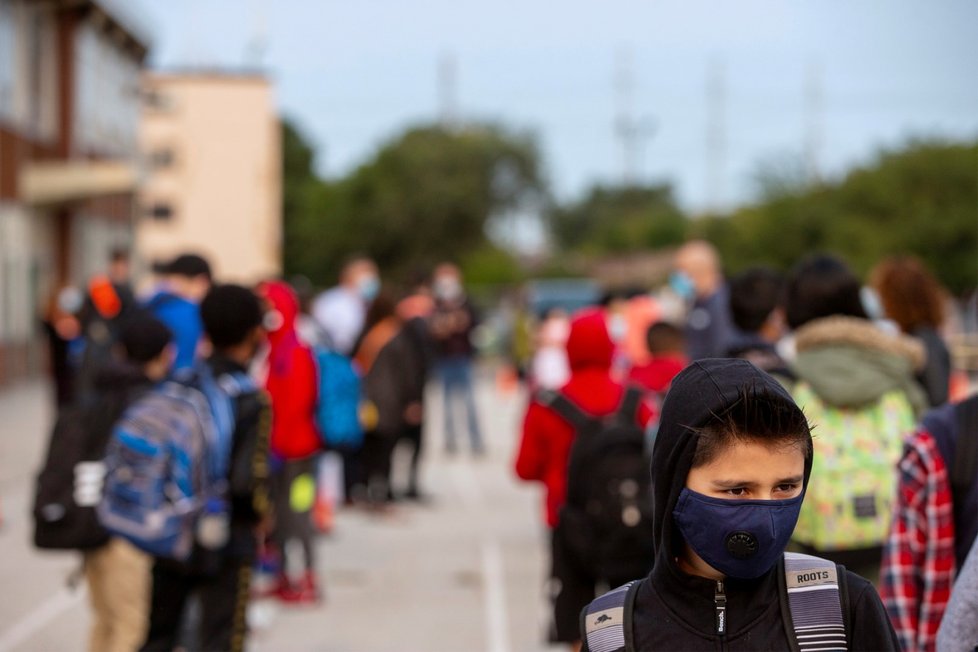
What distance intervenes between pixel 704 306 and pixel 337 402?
2.56m

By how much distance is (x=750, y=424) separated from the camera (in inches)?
92.4

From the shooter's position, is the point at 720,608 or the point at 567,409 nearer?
the point at 720,608

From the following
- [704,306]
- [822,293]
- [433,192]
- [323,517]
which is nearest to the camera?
[822,293]

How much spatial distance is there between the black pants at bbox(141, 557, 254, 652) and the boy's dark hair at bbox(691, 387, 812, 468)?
3360 mm

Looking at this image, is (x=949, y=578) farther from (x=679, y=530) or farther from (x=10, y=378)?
(x=10, y=378)

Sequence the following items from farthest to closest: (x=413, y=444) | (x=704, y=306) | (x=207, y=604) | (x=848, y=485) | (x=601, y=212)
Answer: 1. (x=601, y=212)
2. (x=413, y=444)
3. (x=704, y=306)
4. (x=207, y=604)
5. (x=848, y=485)

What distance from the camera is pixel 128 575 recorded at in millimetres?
5434

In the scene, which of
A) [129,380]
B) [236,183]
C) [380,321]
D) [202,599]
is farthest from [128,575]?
[236,183]

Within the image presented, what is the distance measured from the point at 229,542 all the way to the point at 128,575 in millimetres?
400

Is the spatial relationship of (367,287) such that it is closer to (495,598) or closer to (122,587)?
(495,598)

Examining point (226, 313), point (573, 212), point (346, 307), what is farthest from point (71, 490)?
point (573, 212)

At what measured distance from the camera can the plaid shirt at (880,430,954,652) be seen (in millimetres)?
3510

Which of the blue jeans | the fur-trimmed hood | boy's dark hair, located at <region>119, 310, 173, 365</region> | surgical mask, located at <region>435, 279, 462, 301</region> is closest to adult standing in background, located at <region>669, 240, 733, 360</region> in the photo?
the fur-trimmed hood

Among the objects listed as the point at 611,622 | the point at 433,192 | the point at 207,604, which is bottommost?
the point at 207,604
